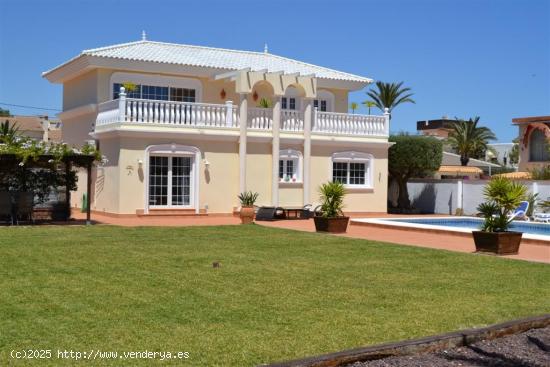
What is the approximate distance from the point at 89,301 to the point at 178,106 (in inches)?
735

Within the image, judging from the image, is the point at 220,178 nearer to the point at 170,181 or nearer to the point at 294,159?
the point at 170,181

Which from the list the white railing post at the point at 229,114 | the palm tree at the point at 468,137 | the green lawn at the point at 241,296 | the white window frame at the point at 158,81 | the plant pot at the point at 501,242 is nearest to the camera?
the green lawn at the point at 241,296

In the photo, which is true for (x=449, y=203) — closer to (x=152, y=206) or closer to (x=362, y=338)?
(x=152, y=206)

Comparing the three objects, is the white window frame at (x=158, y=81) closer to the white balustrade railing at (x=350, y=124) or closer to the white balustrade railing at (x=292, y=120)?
the white balustrade railing at (x=292, y=120)

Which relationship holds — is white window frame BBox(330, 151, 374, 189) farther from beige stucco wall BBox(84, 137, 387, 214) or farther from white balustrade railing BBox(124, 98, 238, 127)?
white balustrade railing BBox(124, 98, 238, 127)

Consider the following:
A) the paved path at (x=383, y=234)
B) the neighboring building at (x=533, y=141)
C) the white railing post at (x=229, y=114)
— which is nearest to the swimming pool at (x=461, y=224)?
the paved path at (x=383, y=234)

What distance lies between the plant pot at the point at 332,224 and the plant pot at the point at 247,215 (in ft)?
10.8

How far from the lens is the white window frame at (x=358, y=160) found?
3038 centimetres

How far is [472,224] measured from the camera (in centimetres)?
2578

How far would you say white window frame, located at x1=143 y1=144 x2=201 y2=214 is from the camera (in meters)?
26.3

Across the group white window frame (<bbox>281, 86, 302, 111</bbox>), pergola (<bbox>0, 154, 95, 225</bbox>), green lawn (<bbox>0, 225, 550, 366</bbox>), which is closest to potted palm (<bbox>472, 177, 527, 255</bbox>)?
green lawn (<bbox>0, 225, 550, 366</bbox>)

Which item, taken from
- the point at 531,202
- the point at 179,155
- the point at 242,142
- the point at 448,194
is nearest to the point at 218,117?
the point at 242,142

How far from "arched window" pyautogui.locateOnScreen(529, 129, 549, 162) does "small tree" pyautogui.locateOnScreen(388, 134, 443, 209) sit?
15308 mm

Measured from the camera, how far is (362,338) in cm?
746
